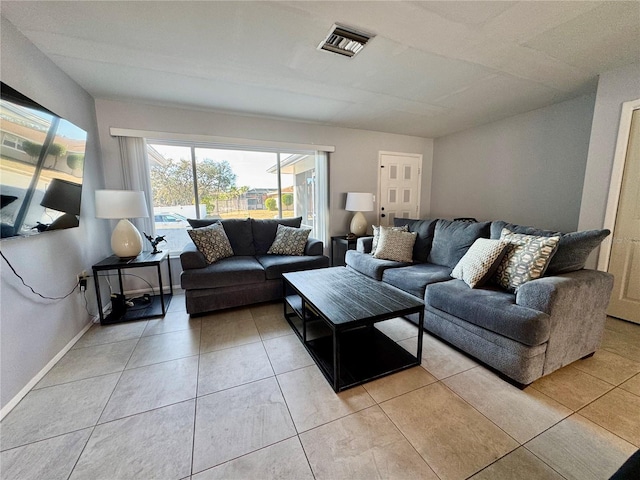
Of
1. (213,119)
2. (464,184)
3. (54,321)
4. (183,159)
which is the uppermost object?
(213,119)

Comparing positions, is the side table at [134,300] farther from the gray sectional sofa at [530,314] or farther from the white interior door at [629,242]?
the white interior door at [629,242]

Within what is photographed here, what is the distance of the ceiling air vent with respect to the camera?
168cm

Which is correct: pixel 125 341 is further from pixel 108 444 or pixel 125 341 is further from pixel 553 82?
pixel 553 82

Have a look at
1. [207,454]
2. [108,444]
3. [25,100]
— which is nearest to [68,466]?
[108,444]

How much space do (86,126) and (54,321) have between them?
190 cm

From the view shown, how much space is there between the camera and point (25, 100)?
148 cm

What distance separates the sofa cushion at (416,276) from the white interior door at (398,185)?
1.89m

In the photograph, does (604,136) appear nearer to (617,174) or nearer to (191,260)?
(617,174)

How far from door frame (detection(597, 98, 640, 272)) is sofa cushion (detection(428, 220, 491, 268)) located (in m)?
1.02

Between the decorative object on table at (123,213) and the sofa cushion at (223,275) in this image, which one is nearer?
the decorative object on table at (123,213)

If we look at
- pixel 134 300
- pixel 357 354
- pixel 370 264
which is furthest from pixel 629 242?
pixel 134 300

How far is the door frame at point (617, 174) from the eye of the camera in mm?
2164

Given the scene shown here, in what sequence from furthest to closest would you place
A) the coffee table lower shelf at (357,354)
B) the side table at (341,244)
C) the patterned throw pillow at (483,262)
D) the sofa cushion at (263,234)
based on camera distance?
the side table at (341,244), the sofa cushion at (263,234), the patterned throw pillow at (483,262), the coffee table lower shelf at (357,354)

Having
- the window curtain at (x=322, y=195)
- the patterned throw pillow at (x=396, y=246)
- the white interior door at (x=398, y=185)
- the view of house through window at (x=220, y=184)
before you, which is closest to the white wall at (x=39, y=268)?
the view of house through window at (x=220, y=184)
